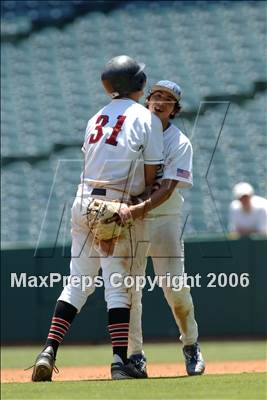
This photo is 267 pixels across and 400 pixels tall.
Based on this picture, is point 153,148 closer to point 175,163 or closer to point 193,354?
point 175,163

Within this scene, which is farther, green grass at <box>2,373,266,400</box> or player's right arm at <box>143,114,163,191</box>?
player's right arm at <box>143,114,163,191</box>

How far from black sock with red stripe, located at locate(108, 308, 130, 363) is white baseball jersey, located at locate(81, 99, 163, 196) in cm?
54

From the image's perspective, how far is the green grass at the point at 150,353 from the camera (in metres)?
7.46

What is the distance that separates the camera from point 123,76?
4.53 meters

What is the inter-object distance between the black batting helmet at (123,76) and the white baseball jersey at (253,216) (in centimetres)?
508

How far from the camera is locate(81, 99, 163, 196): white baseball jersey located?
14.5 feet

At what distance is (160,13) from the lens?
13469 millimetres

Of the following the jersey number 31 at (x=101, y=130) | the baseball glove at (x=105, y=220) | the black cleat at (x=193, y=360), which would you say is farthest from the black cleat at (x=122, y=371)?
the jersey number 31 at (x=101, y=130)

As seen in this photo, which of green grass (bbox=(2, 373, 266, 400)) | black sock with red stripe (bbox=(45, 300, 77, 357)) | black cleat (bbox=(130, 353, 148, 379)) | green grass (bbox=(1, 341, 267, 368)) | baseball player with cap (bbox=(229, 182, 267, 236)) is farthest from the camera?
baseball player with cap (bbox=(229, 182, 267, 236))

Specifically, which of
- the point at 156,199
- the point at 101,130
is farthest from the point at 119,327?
the point at 101,130

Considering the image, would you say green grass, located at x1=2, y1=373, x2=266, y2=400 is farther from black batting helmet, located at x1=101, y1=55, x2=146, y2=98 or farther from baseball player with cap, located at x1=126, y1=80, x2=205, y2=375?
black batting helmet, located at x1=101, y1=55, x2=146, y2=98

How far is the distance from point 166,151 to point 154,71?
26.6 feet

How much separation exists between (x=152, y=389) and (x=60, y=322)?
2.39ft

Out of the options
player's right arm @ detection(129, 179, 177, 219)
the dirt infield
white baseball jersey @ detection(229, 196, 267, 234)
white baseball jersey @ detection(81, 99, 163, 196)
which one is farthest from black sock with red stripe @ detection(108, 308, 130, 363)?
white baseball jersey @ detection(229, 196, 267, 234)
